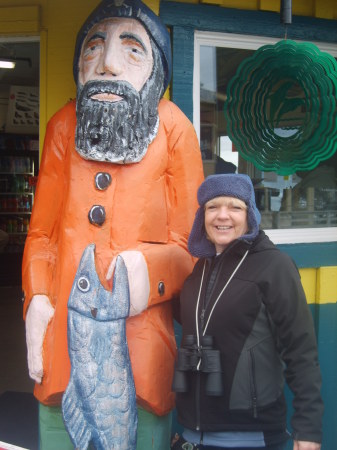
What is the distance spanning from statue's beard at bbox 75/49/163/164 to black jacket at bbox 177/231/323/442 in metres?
0.60

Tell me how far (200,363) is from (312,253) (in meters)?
1.67

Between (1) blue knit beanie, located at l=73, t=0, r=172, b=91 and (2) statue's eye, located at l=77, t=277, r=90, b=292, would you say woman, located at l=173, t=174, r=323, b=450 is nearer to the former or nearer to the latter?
(2) statue's eye, located at l=77, t=277, r=90, b=292

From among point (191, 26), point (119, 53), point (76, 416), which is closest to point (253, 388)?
point (76, 416)

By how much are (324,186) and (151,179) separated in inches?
65.9

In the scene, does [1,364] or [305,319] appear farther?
[1,364]

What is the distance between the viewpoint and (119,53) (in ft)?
7.37

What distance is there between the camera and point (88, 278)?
2.07 metres

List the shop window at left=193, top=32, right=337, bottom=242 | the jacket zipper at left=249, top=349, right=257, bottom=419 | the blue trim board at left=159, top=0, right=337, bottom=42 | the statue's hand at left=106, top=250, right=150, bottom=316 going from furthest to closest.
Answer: the shop window at left=193, top=32, right=337, bottom=242, the blue trim board at left=159, top=0, right=337, bottom=42, the statue's hand at left=106, top=250, right=150, bottom=316, the jacket zipper at left=249, top=349, right=257, bottom=419

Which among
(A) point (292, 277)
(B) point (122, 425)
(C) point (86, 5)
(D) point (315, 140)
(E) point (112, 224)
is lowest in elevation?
(B) point (122, 425)

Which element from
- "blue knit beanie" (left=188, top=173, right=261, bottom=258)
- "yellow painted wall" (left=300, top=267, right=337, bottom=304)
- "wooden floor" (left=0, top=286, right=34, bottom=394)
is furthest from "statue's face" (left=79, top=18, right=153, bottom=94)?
"wooden floor" (left=0, top=286, right=34, bottom=394)

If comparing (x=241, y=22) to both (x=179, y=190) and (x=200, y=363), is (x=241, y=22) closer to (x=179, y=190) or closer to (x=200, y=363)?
(x=179, y=190)

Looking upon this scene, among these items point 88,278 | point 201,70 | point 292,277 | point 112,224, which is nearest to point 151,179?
point 112,224

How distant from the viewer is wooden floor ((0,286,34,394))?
4.33m

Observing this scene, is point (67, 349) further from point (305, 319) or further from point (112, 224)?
point (305, 319)
